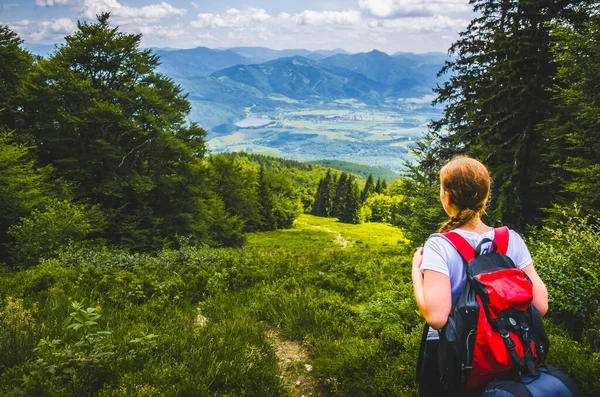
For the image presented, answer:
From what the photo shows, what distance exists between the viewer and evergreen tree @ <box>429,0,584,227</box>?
39.2ft

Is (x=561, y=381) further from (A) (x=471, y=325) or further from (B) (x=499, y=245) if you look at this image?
(B) (x=499, y=245)

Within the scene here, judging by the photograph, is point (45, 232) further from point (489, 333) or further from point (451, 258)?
point (489, 333)

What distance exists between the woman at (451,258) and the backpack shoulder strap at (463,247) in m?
0.03

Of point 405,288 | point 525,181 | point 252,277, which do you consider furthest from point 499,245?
point 525,181

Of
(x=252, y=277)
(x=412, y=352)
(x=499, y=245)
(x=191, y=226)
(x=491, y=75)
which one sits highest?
(x=491, y=75)

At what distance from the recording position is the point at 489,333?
1.84 m

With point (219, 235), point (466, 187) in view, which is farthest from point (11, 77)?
point (466, 187)

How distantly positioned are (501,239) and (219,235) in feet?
100

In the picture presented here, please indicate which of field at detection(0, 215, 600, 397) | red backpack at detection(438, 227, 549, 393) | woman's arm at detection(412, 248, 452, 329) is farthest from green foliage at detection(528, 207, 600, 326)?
woman's arm at detection(412, 248, 452, 329)

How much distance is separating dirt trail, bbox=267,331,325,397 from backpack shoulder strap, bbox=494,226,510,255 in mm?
2641

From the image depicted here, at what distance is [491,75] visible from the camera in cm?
1293

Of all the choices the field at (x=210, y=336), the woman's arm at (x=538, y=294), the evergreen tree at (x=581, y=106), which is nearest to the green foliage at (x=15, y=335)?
the field at (x=210, y=336)

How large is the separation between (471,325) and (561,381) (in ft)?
2.02

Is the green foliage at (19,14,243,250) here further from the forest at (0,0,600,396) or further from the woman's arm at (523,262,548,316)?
the woman's arm at (523,262,548,316)
